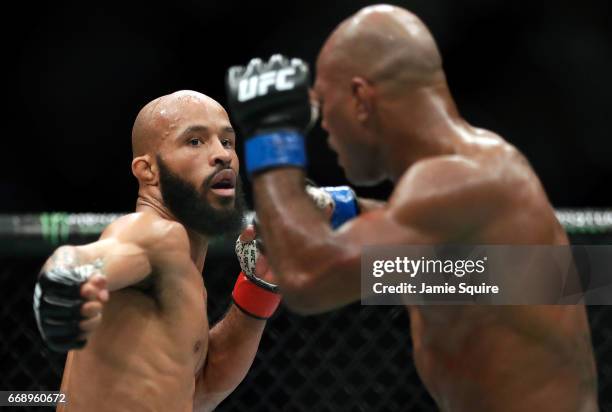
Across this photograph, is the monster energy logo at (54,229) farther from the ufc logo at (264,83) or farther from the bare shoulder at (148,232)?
the ufc logo at (264,83)

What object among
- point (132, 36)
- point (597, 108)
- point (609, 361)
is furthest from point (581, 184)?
point (132, 36)

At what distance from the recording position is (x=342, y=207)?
1.82 m

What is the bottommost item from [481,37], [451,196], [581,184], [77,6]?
[581,184]

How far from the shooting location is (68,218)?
95.4 inches

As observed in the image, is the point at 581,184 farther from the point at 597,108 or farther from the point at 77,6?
the point at 77,6

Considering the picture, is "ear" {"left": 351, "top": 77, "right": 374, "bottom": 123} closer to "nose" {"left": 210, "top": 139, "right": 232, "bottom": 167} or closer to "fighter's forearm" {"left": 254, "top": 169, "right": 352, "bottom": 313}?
"fighter's forearm" {"left": 254, "top": 169, "right": 352, "bottom": 313}

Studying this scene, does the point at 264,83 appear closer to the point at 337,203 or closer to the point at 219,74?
the point at 337,203

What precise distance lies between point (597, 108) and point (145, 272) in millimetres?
2965

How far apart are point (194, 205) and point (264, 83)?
619mm

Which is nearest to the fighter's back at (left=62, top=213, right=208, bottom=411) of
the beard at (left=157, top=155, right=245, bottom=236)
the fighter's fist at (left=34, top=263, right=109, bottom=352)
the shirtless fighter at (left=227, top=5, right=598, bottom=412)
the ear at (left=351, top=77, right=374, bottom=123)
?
the beard at (left=157, top=155, right=245, bottom=236)

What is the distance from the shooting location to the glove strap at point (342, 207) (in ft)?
5.90

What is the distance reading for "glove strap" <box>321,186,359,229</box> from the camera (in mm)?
1797

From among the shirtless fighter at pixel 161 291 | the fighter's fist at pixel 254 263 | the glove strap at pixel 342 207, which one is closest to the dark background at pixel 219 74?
the fighter's fist at pixel 254 263

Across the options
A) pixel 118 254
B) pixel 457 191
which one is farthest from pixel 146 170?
pixel 457 191
